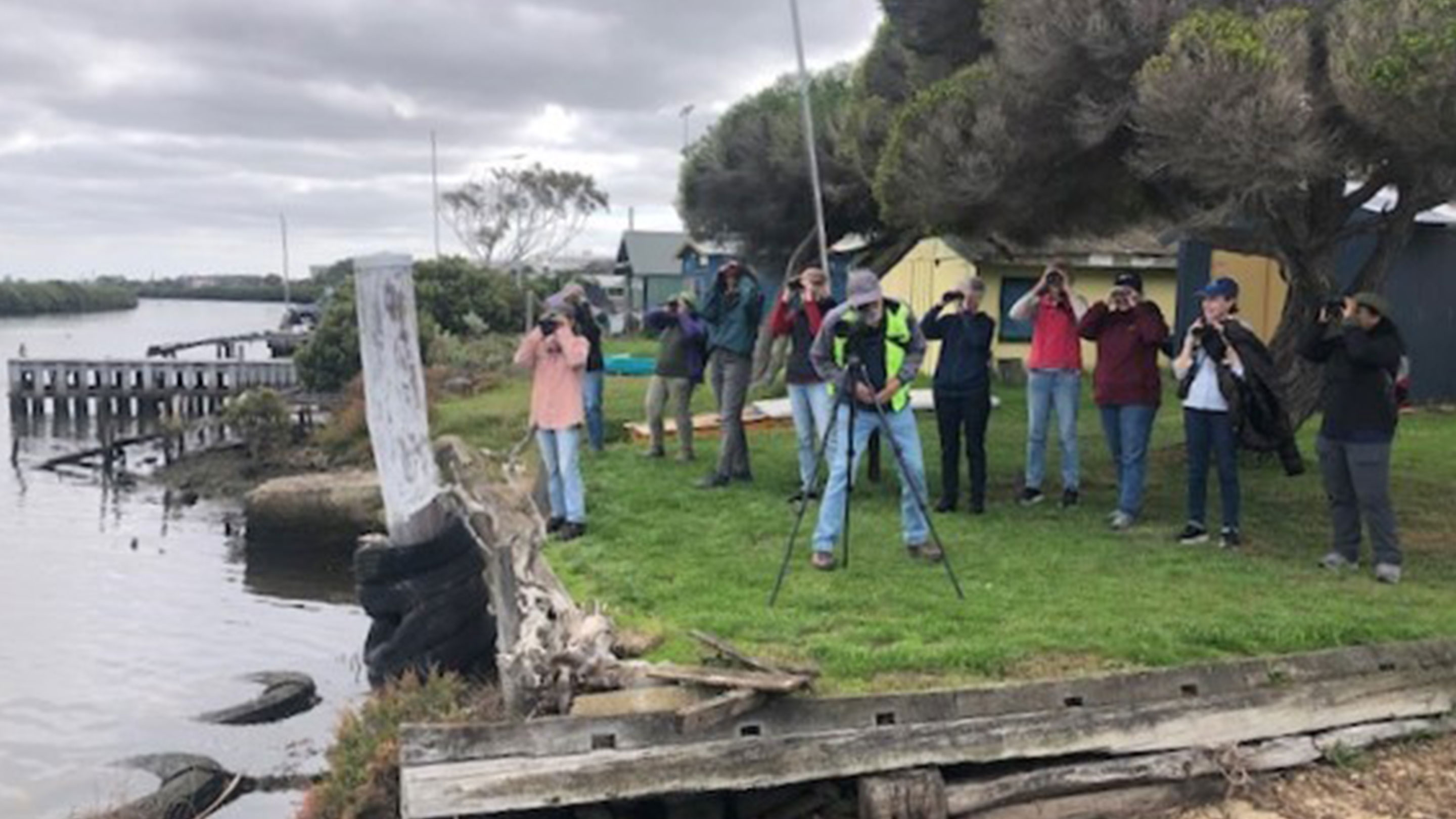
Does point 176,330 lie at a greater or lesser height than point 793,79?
lesser

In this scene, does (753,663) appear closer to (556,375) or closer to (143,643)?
(556,375)

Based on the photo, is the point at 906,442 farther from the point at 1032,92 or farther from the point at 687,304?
the point at 687,304

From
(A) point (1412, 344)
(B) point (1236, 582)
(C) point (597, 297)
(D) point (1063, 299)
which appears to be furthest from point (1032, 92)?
(C) point (597, 297)

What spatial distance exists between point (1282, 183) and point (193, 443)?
116 ft

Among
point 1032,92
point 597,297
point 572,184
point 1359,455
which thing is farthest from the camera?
point 572,184

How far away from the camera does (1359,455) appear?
27.2ft

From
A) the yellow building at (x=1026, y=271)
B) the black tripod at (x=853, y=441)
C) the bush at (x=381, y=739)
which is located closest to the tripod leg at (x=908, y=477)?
the black tripod at (x=853, y=441)

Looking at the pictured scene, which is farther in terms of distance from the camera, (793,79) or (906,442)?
(793,79)

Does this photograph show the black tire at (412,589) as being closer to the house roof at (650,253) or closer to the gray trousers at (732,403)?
the gray trousers at (732,403)

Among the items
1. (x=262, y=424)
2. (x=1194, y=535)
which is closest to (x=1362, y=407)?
(x=1194, y=535)

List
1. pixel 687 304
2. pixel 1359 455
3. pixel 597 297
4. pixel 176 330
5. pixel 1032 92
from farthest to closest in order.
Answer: pixel 176 330 < pixel 597 297 < pixel 687 304 < pixel 1032 92 < pixel 1359 455

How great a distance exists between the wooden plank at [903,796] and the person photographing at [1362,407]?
3.78 m

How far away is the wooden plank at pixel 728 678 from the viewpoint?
6227 mm

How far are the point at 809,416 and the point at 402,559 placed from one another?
3.28m
